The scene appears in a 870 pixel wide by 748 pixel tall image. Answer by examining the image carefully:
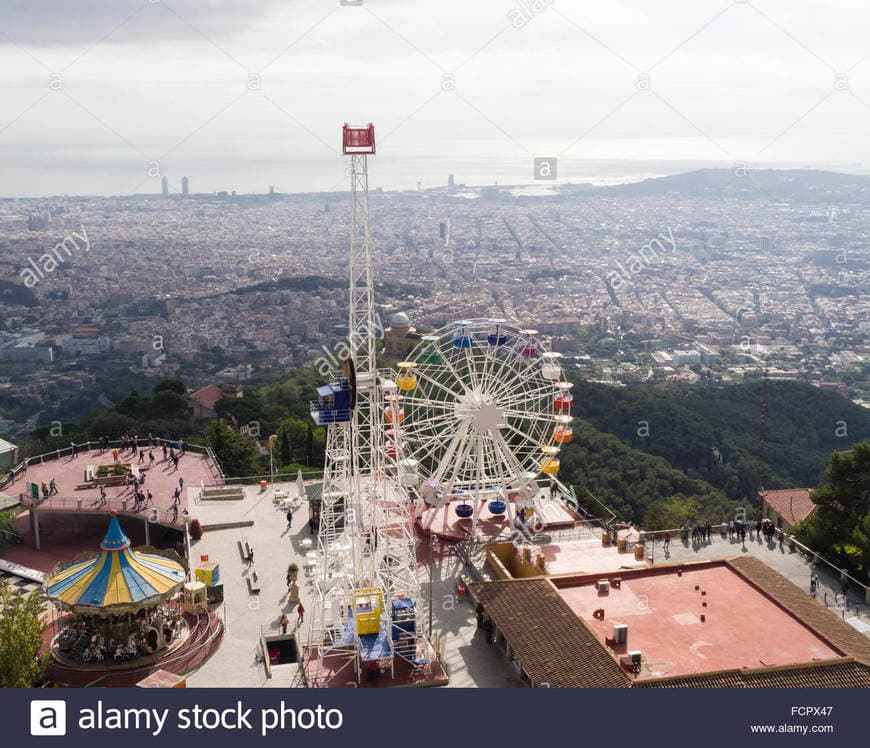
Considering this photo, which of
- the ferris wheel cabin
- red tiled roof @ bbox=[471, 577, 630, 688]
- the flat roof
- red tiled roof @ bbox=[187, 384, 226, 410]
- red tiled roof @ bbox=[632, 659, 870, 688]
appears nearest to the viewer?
red tiled roof @ bbox=[632, 659, 870, 688]

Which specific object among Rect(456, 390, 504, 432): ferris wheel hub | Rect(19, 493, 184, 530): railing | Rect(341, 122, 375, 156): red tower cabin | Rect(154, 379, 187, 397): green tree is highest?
Rect(341, 122, 375, 156): red tower cabin

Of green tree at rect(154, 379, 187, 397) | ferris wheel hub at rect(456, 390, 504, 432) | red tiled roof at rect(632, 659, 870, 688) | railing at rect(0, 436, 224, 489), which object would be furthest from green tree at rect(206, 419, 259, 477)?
red tiled roof at rect(632, 659, 870, 688)

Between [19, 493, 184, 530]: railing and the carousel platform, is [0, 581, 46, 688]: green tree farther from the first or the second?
[19, 493, 184, 530]: railing

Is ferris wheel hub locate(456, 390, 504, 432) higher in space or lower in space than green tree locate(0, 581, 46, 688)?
higher

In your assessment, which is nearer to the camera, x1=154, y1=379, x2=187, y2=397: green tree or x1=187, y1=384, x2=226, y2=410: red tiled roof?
x1=154, y1=379, x2=187, y2=397: green tree

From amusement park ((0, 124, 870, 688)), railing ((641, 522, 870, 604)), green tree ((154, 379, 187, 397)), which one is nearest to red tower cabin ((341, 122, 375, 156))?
amusement park ((0, 124, 870, 688))

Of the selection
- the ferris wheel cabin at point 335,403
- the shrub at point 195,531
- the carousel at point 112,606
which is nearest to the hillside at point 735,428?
the shrub at point 195,531

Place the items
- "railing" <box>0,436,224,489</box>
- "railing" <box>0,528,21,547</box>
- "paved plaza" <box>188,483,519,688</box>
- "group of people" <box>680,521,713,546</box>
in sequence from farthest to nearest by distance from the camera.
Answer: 1. "railing" <box>0,436,224,489</box>
2. "group of people" <box>680,521,713,546</box>
3. "railing" <box>0,528,21,547</box>
4. "paved plaza" <box>188,483,519,688</box>

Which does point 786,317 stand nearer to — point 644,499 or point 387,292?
point 387,292
